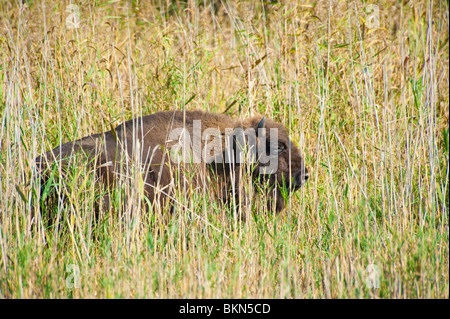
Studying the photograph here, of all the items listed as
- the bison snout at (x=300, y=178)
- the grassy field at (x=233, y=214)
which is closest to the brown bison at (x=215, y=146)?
the bison snout at (x=300, y=178)

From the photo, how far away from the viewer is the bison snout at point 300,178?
13.5 feet

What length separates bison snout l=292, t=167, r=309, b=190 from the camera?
4.10 meters

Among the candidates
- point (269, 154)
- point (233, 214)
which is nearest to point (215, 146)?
point (269, 154)

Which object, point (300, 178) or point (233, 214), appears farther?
point (300, 178)

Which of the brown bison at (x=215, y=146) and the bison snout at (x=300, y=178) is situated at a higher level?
the brown bison at (x=215, y=146)

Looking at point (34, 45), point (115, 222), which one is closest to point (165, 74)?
point (34, 45)

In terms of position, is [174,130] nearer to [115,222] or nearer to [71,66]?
[115,222]

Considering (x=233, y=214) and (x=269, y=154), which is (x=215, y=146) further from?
(x=233, y=214)

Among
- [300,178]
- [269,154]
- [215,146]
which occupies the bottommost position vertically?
[300,178]

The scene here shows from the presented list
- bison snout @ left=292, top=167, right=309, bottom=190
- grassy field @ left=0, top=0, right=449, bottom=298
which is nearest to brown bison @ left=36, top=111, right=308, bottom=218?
bison snout @ left=292, top=167, right=309, bottom=190

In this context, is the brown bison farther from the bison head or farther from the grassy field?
the grassy field

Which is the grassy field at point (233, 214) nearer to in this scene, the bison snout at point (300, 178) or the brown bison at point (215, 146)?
the bison snout at point (300, 178)

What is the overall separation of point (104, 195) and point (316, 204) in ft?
5.36

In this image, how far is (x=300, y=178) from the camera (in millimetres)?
4148
